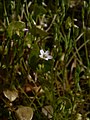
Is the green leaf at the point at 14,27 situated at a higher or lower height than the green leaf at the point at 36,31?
higher

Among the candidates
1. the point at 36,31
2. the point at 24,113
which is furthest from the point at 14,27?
the point at 24,113

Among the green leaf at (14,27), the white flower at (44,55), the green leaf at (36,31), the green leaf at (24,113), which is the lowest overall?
the green leaf at (24,113)

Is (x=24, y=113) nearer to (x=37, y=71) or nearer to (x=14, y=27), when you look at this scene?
(x=37, y=71)

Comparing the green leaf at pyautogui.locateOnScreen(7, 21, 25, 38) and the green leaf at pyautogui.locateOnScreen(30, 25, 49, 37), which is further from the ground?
the green leaf at pyautogui.locateOnScreen(7, 21, 25, 38)

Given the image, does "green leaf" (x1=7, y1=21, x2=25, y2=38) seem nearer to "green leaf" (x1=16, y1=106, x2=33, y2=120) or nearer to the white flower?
the white flower

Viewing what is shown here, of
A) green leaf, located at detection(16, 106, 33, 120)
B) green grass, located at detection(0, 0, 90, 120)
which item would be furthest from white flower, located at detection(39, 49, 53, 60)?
green leaf, located at detection(16, 106, 33, 120)

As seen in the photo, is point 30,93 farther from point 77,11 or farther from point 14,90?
point 77,11

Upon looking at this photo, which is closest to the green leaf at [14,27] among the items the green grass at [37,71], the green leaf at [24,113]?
the green grass at [37,71]

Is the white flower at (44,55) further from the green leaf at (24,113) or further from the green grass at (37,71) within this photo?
the green leaf at (24,113)
